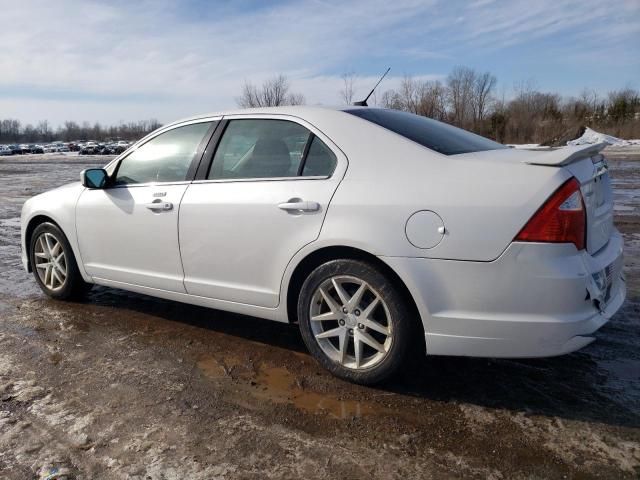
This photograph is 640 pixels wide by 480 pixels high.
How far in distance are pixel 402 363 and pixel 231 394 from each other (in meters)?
1.00

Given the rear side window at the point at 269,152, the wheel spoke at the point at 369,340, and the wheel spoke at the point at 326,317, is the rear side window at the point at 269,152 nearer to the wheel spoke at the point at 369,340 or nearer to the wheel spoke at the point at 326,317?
the wheel spoke at the point at 326,317

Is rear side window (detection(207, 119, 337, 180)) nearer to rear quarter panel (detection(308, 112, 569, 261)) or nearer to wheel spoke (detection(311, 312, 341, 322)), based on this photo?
rear quarter panel (detection(308, 112, 569, 261))

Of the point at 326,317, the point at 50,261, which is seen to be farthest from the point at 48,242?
the point at 326,317

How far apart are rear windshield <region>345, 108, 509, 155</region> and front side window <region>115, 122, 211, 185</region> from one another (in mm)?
1256

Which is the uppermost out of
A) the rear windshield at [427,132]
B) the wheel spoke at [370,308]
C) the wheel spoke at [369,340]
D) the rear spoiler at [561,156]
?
the rear windshield at [427,132]

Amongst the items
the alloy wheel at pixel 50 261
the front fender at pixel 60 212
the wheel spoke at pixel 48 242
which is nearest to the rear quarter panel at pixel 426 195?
the front fender at pixel 60 212

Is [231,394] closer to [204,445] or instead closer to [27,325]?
[204,445]

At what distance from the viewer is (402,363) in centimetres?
290

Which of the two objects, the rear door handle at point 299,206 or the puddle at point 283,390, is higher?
the rear door handle at point 299,206

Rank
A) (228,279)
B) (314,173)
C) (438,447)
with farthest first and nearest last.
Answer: (228,279) < (314,173) < (438,447)

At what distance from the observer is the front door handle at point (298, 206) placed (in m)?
3.06

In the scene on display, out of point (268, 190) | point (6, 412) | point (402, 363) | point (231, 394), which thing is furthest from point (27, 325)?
point (402, 363)

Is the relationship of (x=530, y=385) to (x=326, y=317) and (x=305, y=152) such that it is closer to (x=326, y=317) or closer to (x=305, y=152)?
(x=326, y=317)

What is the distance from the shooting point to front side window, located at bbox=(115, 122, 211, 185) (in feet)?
12.7
